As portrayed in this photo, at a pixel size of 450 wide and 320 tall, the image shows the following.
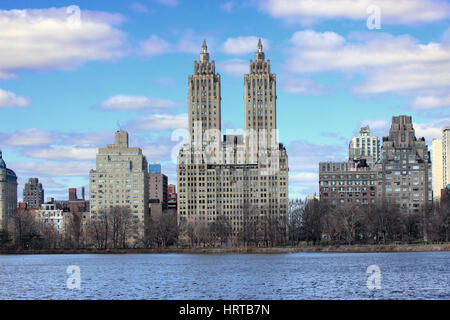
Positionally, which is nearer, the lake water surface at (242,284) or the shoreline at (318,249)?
the lake water surface at (242,284)

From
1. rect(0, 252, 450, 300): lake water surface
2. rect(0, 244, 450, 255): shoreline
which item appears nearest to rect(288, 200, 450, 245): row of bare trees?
rect(0, 244, 450, 255): shoreline

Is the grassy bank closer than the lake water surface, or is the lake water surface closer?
the lake water surface

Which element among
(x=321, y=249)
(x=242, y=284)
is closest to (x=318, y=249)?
(x=321, y=249)

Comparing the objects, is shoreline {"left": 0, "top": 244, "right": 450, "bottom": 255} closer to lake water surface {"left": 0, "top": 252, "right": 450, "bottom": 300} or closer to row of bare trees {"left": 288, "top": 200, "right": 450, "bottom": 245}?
row of bare trees {"left": 288, "top": 200, "right": 450, "bottom": 245}

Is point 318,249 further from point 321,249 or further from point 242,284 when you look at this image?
point 242,284

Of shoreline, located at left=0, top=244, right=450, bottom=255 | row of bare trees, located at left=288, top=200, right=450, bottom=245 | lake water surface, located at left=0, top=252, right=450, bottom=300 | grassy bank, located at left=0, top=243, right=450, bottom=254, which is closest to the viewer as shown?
lake water surface, located at left=0, top=252, right=450, bottom=300

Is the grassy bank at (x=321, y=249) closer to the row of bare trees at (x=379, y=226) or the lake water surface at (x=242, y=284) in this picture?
the row of bare trees at (x=379, y=226)

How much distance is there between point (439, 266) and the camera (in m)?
105

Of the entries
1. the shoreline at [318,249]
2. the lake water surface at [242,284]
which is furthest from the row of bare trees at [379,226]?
the lake water surface at [242,284]

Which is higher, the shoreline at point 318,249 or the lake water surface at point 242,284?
the lake water surface at point 242,284

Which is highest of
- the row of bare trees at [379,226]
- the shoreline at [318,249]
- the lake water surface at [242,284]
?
the row of bare trees at [379,226]

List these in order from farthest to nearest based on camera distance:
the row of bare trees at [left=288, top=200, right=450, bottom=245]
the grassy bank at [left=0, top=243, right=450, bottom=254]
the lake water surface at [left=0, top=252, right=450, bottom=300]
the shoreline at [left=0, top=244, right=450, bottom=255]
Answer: the row of bare trees at [left=288, top=200, right=450, bottom=245]
the shoreline at [left=0, top=244, right=450, bottom=255]
the grassy bank at [left=0, top=243, right=450, bottom=254]
the lake water surface at [left=0, top=252, right=450, bottom=300]

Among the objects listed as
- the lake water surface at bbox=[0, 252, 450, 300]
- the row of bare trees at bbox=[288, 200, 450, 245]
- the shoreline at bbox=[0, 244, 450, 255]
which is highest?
the row of bare trees at bbox=[288, 200, 450, 245]
